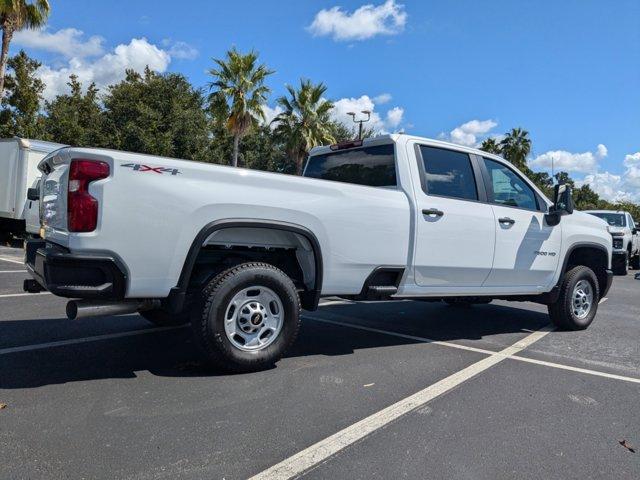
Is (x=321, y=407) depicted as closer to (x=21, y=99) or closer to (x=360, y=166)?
(x=360, y=166)

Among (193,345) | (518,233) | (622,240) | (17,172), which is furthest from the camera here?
(622,240)

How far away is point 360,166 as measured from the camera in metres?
5.55

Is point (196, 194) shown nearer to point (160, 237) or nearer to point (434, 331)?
point (160, 237)

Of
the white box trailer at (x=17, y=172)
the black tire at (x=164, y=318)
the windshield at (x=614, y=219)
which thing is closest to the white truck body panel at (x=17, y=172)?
the white box trailer at (x=17, y=172)

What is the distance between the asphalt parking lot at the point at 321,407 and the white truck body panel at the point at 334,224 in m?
0.74

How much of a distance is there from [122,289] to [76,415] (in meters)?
0.85

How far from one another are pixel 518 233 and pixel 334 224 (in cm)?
255

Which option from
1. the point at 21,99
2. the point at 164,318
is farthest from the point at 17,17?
the point at 164,318

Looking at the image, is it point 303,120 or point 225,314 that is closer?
point 225,314

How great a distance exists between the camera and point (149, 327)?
228 inches

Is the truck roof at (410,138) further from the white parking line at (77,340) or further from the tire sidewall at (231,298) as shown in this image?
the white parking line at (77,340)

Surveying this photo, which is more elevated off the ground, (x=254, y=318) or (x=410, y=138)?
(x=410, y=138)

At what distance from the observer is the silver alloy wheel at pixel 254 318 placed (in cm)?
405

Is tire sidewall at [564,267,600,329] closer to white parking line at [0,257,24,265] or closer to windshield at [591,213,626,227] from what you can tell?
white parking line at [0,257,24,265]
